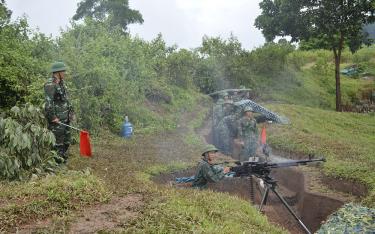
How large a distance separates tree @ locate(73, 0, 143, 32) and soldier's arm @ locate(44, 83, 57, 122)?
27.3 meters

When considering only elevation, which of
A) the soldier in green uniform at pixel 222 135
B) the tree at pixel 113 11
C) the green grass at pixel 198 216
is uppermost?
the tree at pixel 113 11

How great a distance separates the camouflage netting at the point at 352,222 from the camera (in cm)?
652

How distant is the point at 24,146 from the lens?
27.7 ft

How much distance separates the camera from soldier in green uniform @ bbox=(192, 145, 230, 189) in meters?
9.35

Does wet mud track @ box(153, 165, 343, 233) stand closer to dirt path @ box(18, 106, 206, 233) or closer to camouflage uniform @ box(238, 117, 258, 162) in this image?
dirt path @ box(18, 106, 206, 233)

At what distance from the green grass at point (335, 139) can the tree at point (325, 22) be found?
445 centimetres

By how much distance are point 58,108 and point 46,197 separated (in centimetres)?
346

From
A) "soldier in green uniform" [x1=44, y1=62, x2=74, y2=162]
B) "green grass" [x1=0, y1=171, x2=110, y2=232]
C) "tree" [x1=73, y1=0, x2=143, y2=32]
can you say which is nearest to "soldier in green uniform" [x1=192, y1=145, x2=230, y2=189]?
"green grass" [x1=0, y1=171, x2=110, y2=232]

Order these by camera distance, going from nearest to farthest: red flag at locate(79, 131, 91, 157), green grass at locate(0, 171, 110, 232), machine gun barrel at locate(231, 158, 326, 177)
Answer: green grass at locate(0, 171, 110, 232) → machine gun barrel at locate(231, 158, 326, 177) → red flag at locate(79, 131, 91, 157)

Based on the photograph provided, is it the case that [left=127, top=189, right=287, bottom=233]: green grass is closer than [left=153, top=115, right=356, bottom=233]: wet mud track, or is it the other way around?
[left=127, top=189, right=287, bottom=233]: green grass

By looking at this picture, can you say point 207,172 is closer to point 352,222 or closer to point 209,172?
point 209,172

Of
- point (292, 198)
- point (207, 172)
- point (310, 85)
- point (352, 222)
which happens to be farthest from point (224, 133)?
point (310, 85)

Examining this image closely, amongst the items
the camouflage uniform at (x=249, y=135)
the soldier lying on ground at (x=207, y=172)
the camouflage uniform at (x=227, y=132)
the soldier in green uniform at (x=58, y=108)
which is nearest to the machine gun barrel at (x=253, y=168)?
the soldier lying on ground at (x=207, y=172)

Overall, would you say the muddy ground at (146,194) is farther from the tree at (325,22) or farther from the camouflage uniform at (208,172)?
the tree at (325,22)
